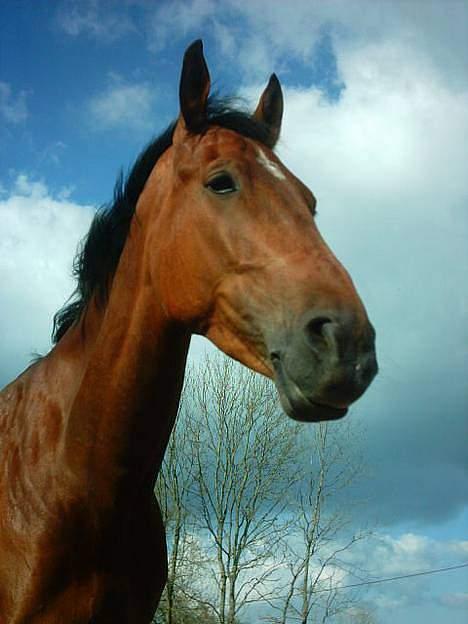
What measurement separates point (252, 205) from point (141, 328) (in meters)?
0.89

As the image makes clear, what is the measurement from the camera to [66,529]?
3.18m

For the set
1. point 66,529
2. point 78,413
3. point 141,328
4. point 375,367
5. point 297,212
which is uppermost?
point 297,212

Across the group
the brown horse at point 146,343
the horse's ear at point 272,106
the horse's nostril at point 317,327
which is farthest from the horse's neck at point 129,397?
the horse's ear at point 272,106

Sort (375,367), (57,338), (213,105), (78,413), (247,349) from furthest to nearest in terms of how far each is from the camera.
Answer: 1. (57,338)
2. (213,105)
3. (78,413)
4. (247,349)
5. (375,367)

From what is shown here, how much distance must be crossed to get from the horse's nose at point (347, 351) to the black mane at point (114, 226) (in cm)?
162

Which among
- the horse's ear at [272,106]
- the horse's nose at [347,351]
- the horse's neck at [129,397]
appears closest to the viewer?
the horse's nose at [347,351]

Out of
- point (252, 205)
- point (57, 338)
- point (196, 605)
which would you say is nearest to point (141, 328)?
point (252, 205)

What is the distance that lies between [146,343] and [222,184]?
35.0 inches

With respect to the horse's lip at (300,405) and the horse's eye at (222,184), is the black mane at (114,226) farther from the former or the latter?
the horse's lip at (300,405)

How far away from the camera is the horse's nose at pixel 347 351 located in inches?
91.0

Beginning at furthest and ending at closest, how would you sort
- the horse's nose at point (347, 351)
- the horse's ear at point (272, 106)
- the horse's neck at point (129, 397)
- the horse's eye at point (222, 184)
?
the horse's ear at point (272, 106), the horse's neck at point (129, 397), the horse's eye at point (222, 184), the horse's nose at point (347, 351)

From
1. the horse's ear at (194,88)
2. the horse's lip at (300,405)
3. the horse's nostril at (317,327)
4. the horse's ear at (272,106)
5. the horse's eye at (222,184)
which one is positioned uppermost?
the horse's ear at (272,106)

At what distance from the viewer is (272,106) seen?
4215 mm

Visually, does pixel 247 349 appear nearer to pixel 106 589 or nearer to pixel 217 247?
pixel 217 247
